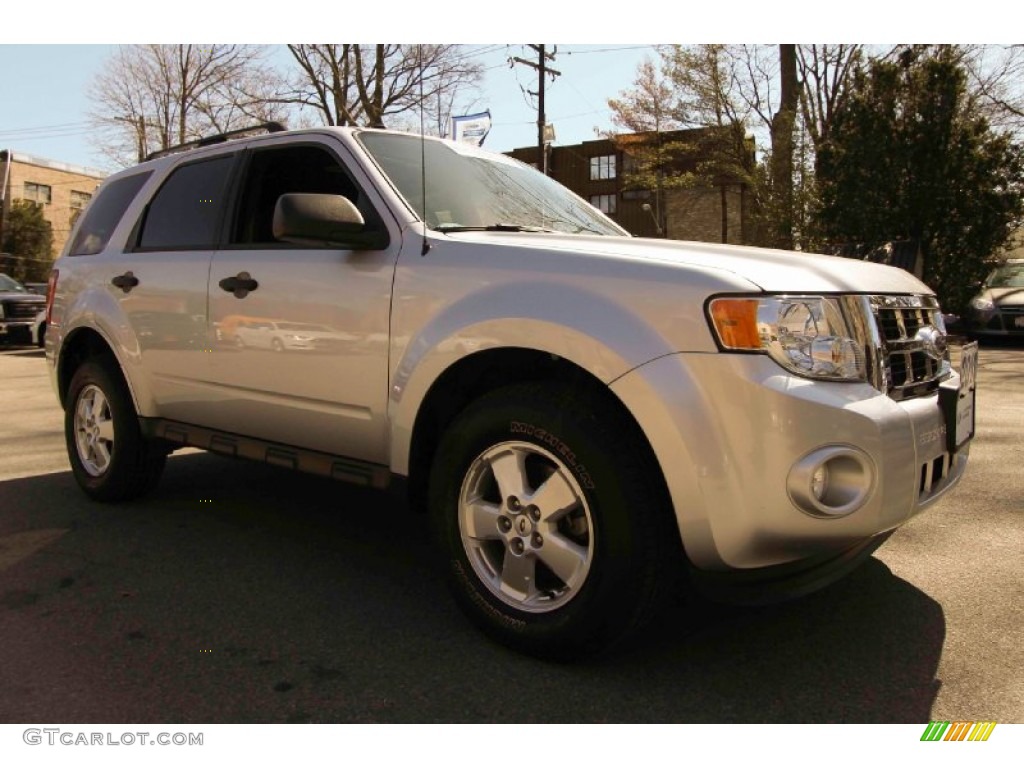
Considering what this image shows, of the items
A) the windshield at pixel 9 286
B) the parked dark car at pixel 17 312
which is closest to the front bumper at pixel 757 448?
the parked dark car at pixel 17 312

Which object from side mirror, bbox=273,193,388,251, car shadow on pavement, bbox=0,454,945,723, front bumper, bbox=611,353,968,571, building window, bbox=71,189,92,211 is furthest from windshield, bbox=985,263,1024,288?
building window, bbox=71,189,92,211

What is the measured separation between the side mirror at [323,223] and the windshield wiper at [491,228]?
0.23 metres

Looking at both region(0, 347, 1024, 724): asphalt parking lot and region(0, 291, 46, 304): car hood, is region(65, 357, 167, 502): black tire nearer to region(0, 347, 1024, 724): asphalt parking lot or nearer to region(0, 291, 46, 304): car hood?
region(0, 347, 1024, 724): asphalt parking lot

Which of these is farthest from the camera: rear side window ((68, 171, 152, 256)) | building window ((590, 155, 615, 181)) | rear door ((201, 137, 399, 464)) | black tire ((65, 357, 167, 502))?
building window ((590, 155, 615, 181))

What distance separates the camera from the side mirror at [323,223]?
2.88m

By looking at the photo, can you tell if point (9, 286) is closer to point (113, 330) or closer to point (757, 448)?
point (113, 330)

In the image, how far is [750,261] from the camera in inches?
96.3

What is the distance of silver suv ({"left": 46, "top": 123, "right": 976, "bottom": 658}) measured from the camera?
2203 millimetres

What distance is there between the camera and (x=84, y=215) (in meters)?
4.83

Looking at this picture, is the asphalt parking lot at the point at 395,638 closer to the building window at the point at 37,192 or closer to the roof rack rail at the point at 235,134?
the roof rack rail at the point at 235,134

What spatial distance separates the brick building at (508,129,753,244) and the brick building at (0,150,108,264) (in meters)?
26.4

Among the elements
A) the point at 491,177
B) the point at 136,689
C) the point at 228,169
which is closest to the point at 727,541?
the point at 136,689

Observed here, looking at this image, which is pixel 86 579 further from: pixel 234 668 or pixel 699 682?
pixel 699 682

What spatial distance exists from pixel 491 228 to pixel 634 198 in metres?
52.4
